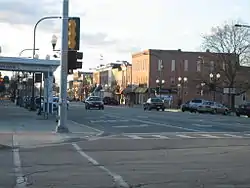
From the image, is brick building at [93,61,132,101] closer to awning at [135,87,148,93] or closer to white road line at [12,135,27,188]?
awning at [135,87,148,93]

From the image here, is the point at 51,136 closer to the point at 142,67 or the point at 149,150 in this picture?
the point at 149,150

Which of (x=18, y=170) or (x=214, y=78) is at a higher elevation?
(x=214, y=78)

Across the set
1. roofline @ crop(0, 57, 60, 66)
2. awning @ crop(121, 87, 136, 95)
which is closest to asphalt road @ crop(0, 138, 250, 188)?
roofline @ crop(0, 57, 60, 66)

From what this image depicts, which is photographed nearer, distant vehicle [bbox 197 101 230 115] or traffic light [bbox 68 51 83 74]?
traffic light [bbox 68 51 83 74]

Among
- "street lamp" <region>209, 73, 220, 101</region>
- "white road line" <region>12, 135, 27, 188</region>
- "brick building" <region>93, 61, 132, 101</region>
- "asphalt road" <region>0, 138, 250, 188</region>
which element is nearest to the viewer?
"white road line" <region>12, 135, 27, 188</region>

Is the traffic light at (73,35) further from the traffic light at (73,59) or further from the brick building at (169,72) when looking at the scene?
the brick building at (169,72)

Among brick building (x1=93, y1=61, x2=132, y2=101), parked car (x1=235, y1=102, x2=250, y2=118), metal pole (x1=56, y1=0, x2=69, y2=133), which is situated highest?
brick building (x1=93, y1=61, x2=132, y2=101)

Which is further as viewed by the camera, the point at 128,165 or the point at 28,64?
the point at 28,64

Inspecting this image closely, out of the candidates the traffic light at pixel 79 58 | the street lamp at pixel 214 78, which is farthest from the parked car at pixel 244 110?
the traffic light at pixel 79 58

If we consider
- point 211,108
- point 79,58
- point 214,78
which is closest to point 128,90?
point 214,78

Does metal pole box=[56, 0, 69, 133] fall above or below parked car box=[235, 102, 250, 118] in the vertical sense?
above

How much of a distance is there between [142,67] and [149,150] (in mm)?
94884

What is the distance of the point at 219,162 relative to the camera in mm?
14898

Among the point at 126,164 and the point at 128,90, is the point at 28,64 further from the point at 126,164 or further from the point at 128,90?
the point at 128,90
